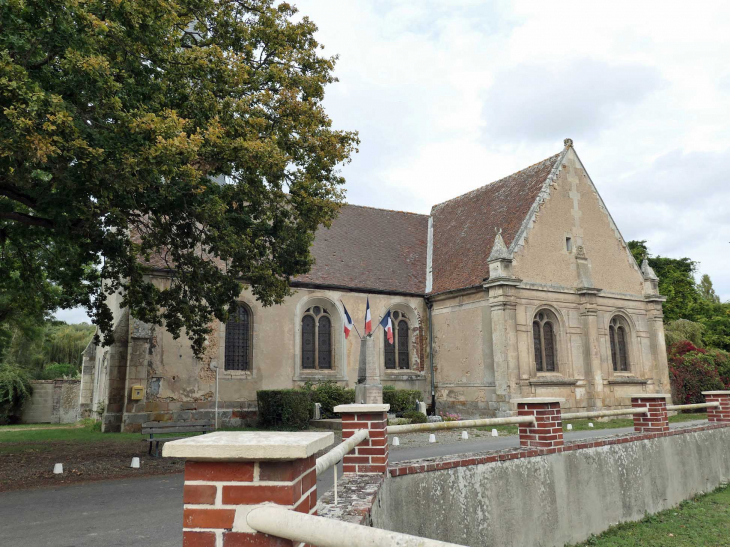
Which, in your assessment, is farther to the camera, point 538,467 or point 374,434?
point 538,467

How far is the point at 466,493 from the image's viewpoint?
21.7 ft

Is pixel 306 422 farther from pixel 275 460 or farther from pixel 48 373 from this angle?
pixel 48 373

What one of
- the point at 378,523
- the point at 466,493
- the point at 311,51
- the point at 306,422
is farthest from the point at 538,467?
the point at 306,422

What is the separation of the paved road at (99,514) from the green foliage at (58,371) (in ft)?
109

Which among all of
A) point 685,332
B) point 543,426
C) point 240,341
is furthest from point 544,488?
point 685,332

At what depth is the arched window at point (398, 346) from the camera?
75.9 ft

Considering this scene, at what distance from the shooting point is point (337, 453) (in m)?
3.89

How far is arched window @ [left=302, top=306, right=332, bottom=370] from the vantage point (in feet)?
71.2

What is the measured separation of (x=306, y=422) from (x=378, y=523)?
14.1 m

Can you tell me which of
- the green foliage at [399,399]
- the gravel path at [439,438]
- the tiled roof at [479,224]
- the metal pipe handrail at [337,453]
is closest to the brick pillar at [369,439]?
the metal pipe handrail at [337,453]

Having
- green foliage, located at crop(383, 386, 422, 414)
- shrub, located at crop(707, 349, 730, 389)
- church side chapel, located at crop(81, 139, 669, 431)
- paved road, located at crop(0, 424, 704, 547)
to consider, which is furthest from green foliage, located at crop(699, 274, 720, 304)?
paved road, located at crop(0, 424, 704, 547)

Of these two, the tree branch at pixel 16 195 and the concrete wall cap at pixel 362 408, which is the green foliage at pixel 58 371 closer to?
the tree branch at pixel 16 195

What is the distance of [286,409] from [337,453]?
48.1 feet

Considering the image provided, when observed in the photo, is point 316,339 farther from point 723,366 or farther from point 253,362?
point 723,366
